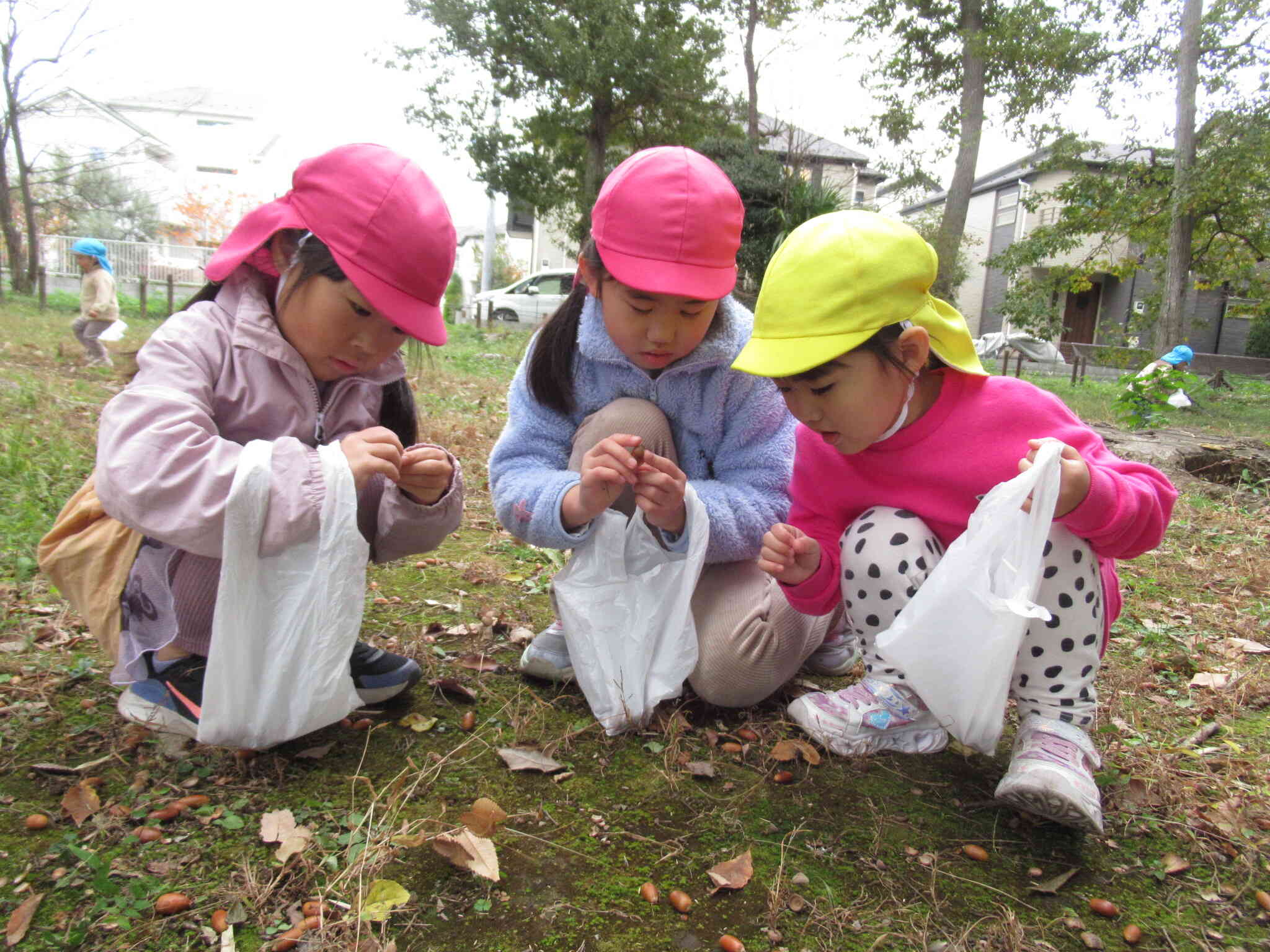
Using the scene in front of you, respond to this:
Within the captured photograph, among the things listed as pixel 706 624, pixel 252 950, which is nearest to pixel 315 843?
pixel 252 950

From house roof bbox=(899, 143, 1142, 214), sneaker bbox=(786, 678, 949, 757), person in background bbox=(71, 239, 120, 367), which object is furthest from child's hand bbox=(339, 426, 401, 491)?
house roof bbox=(899, 143, 1142, 214)

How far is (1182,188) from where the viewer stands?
35.6 ft

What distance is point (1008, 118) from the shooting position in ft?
49.1

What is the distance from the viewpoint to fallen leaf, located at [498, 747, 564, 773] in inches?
63.0

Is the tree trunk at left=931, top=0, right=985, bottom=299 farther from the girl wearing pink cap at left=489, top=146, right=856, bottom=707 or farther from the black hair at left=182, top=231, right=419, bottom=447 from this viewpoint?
the black hair at left=182, top=231, right=419, bottom=447

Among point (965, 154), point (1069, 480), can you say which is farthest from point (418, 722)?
point (965, 154)

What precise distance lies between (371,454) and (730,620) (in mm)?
822

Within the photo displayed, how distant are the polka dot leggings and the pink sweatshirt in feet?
0.15

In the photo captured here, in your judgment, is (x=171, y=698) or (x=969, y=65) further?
(x=969, y=65)

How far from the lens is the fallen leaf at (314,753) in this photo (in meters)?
1.58

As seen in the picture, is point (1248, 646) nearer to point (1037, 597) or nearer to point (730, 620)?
point (1037, 597)

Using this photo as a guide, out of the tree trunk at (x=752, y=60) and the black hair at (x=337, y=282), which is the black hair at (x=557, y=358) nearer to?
the black hair at (x=337, y=282)

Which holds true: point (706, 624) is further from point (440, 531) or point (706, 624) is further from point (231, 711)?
point (231, 711)

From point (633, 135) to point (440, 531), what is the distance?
1674 cm
